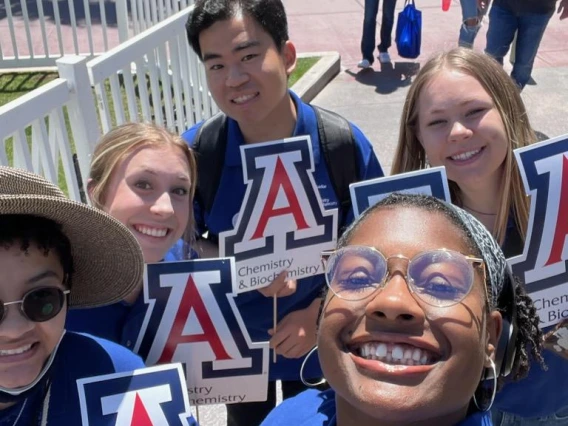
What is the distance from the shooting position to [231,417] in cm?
288

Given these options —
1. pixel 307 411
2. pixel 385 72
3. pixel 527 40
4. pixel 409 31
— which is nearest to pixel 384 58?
pixel 385 72

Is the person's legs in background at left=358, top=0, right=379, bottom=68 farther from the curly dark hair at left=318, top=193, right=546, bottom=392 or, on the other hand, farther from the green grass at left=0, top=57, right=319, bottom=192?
the curly dark hair at left=318, top=193, right=546, bottom=392

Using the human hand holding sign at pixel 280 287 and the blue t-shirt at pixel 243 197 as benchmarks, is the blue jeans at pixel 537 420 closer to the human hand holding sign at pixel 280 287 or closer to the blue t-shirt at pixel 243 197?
the blue t-shirt at pixel 243 197

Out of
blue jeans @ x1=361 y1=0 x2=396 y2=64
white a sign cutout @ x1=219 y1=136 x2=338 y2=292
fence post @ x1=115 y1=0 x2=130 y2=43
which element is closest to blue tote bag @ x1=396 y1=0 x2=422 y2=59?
blue jeans @ x1=361 y1=0 x2=396 y2=64

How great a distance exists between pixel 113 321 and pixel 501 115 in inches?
53.3

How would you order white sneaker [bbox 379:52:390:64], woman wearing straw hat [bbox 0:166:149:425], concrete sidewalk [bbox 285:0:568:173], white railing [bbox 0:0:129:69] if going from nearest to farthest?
woman wearing straw hat [bbox 0:166:149:425] → concrete sidewalk [bbox 285:0:568:173] → white railing [bbox 0:0:129:69] → white sneaker [bbox 379:52:390:64]

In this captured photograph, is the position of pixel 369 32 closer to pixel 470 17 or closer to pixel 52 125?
pixel 470 17

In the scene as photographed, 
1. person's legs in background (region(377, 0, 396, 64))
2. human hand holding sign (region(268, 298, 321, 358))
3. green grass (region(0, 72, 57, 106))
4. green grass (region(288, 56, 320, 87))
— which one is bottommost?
green grass (region(0, 72, 57, 106))

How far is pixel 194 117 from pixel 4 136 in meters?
3.11

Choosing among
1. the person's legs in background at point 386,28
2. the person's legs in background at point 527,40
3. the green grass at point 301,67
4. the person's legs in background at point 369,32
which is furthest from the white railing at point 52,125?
the person's legs in background at point 386,28

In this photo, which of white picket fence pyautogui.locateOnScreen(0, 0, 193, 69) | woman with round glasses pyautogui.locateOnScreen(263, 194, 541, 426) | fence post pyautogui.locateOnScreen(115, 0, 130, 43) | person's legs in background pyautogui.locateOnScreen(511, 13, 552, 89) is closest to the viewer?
woman with round glasses pyautogui.locateOnScreen(263, 194, 541, 426)

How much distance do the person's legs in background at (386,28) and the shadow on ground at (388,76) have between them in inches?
4.5

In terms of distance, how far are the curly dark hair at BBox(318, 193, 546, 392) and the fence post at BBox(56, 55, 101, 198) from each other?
2.09 meters

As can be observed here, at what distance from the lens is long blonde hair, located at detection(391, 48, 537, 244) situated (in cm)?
221
